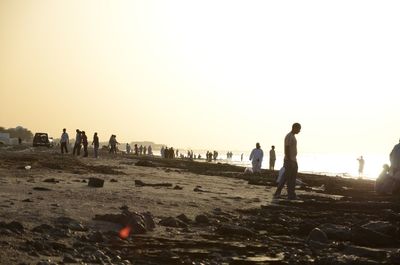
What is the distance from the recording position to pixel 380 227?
28.3ft

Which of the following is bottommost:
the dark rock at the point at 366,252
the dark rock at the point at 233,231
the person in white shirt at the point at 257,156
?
the dark rock at the point at 233,231

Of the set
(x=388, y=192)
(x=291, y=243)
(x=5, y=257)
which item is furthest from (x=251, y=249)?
(x=388, y=192)

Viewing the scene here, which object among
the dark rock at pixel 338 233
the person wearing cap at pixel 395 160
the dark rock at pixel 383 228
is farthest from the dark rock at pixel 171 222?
the person wearing cap at pixel 395 160

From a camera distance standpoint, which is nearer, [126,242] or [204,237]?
[126,242]

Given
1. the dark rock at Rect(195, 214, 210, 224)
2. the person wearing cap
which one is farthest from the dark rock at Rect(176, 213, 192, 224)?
the person wearing cap

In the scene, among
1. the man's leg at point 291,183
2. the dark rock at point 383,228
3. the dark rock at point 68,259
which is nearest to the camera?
the dark rock at point 68,259

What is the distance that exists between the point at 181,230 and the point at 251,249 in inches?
62.2

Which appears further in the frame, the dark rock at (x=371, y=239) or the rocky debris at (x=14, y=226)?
the dark rock at (x=371, y=239)

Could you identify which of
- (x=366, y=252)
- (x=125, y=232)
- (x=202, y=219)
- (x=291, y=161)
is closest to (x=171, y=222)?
(x=202, y=219)

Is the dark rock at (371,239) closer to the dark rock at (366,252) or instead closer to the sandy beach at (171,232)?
the sandy beach at (171,232)

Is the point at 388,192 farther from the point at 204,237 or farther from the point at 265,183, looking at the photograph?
the point at 204,237

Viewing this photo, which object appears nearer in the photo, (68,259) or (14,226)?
(68,259)

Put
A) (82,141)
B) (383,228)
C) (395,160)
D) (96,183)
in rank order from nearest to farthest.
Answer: (383,228)
(96,183)
(395,160)
(82,141)

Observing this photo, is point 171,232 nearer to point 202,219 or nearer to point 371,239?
point 202,219
